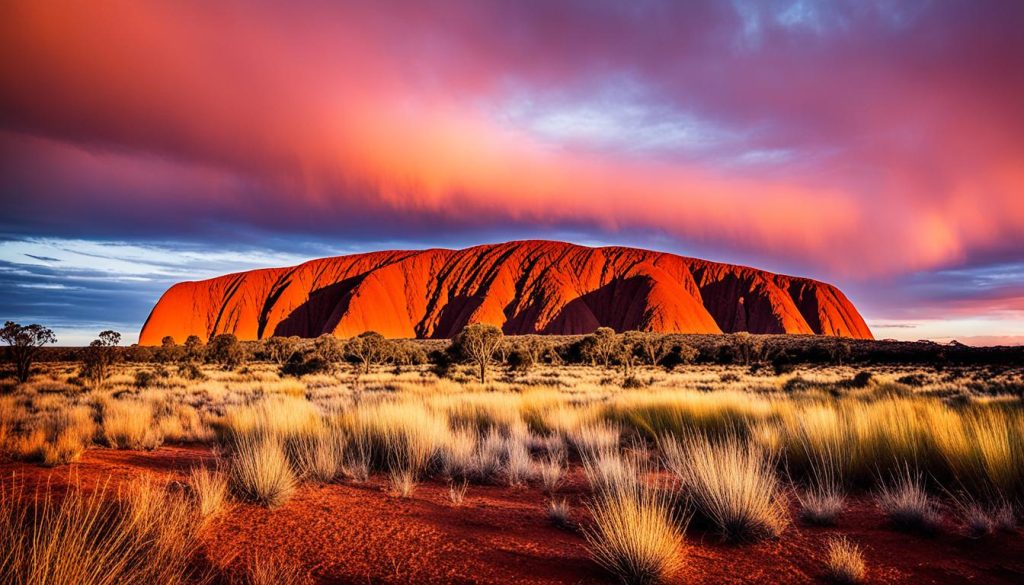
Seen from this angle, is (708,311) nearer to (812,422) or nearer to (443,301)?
(443,301)

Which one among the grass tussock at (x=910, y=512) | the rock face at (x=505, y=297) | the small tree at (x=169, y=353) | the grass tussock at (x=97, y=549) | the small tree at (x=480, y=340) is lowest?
the small tree at (x=169, y=353)

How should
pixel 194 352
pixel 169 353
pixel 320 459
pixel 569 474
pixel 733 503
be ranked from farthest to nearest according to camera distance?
pixel 169 353, pixel 194 352, pixel 569 474, pixel 320 459, pixel 733 503

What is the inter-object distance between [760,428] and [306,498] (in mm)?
7753

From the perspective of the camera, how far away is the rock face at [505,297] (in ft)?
368

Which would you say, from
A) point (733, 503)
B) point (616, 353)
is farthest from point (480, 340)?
point (733, 503)

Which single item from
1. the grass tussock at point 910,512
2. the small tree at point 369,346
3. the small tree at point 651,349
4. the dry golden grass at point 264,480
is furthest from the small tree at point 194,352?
the grass tussock at point 910,512

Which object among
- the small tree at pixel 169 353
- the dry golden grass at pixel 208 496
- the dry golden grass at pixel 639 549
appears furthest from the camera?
the small tree at pixel 169 353

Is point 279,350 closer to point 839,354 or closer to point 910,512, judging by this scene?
point 910,512

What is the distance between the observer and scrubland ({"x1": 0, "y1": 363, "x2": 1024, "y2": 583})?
143 inches

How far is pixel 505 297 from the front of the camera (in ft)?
386

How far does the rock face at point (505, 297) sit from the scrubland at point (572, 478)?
95969mm

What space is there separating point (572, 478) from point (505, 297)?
110m

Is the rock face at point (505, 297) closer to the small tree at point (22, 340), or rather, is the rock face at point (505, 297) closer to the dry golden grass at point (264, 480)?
the small tree at point (22, 340)

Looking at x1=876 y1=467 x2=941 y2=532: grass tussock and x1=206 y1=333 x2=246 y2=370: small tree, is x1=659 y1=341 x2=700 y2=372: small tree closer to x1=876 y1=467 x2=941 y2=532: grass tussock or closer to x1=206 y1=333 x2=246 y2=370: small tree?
x1=206 y1=333 x2=246 y2=370: small tree
